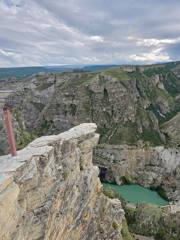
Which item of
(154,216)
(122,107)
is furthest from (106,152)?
(154,216)

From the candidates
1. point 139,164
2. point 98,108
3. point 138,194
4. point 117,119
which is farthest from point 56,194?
point 98,108

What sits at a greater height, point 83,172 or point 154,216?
point 83,172

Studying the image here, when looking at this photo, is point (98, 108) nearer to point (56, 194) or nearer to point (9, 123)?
point (56, 194)

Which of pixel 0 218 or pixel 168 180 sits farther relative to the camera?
pixel 168 180

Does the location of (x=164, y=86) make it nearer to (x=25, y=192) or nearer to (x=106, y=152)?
(x=106, y=152)

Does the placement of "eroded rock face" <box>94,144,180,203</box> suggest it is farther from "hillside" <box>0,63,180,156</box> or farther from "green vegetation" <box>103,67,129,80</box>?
"green vegetation" <box>103,67,129,80</box>
